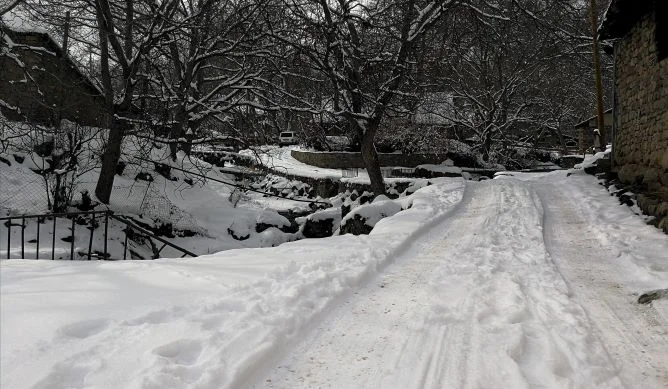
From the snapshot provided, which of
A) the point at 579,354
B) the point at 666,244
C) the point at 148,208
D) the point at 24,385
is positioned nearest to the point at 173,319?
the point at 24,385

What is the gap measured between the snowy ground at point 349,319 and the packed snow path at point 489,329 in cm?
1

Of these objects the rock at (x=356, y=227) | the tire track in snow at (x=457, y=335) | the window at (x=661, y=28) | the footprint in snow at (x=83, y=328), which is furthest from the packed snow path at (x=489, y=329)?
the window at (x=661, y=28)

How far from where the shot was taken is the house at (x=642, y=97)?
7.32 m

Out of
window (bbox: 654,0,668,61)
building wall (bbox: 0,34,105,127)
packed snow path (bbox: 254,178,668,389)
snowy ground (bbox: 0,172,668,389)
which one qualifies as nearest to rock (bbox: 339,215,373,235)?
snowy ground (bbox: 0,172,668,389)

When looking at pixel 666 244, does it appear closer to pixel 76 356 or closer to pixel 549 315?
pixel 549 315

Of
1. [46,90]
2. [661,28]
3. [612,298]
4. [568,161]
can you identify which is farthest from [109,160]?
[568,161]

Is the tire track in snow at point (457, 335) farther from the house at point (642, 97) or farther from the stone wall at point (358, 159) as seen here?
the stone wall at point (358, 159)

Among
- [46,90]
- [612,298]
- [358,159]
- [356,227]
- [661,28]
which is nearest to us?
[612,298]

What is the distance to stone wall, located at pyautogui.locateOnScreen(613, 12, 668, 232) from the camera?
23.8 ft

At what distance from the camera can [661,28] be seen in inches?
302

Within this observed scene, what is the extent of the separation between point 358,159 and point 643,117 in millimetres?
19272

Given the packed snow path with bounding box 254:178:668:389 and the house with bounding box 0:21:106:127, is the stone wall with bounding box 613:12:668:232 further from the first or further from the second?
the house with bounding box 0:21:106:127

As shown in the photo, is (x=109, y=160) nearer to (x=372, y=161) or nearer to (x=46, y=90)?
(x=46, y=90)

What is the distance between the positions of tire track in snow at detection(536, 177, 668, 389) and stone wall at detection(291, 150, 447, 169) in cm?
1911
